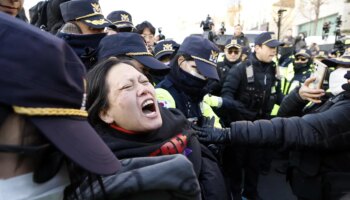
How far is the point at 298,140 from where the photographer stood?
2248 mm

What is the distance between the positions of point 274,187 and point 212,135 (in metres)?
3.02

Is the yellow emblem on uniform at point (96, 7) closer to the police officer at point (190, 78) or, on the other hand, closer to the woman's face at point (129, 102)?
the police officer at point (190, 78)

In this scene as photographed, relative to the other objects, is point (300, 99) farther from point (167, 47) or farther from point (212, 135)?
point (167, 47)

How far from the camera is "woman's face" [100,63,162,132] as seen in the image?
1459 mm

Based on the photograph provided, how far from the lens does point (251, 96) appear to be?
4.41 m

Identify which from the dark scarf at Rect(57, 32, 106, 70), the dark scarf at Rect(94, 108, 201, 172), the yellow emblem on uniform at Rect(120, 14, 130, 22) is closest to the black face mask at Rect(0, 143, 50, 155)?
the dark scarf at Rect(94, 108, 201, 172)

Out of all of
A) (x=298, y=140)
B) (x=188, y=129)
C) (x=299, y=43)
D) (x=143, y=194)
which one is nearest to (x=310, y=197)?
(x=298, y=140)

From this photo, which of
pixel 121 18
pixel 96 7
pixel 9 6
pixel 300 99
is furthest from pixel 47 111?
pixel 121 18

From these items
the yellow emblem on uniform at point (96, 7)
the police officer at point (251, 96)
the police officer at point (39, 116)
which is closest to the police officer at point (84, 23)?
the yellow emblem on uniform at point (96, 7)

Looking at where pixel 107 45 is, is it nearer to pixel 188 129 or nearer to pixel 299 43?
pixel 188 129

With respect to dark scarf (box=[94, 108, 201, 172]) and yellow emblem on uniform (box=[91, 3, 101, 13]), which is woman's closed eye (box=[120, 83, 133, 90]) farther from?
yellow emblem on uniform (box=[91, 3, 101, 13])

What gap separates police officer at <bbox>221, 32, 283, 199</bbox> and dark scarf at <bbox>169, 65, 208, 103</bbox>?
134 centimetres

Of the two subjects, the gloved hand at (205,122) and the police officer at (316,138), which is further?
the gloved hand at (205,122)

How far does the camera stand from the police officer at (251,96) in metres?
4.17
